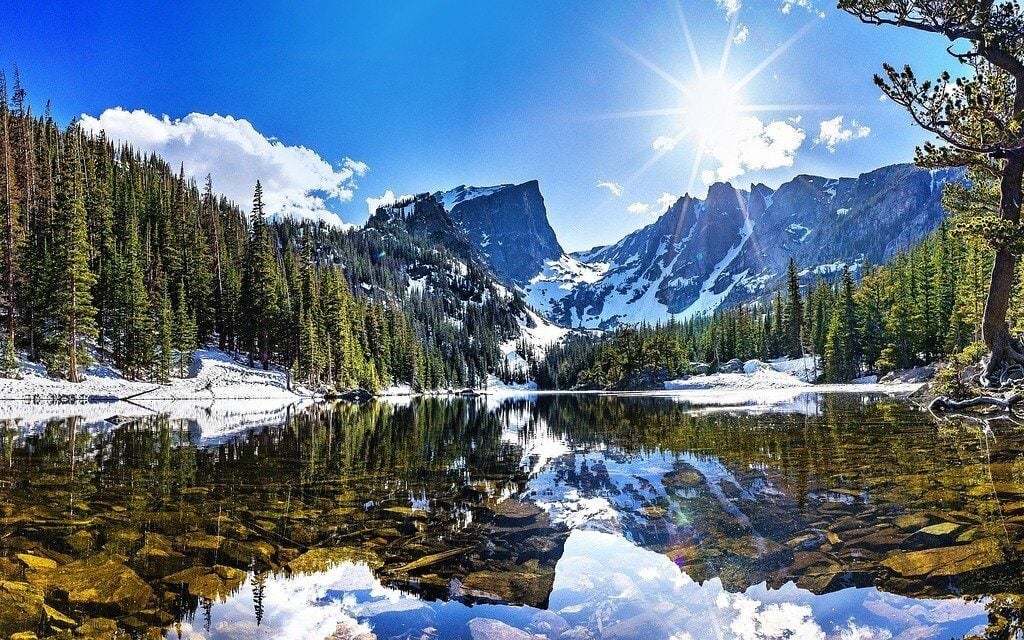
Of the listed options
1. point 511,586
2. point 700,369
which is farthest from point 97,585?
point 700,369

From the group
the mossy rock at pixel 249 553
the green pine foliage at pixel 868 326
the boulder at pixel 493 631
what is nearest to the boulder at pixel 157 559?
the mossy rock at pixel 249 553

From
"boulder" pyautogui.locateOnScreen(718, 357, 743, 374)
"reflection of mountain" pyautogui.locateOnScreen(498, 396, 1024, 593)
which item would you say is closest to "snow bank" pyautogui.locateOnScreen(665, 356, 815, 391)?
"boulder" pyautogui.locateOnScreen(718, 357, 743, 374)

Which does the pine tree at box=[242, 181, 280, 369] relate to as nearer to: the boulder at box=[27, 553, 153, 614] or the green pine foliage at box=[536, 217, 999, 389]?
the boulder at box=[27, 553, 153, 614]

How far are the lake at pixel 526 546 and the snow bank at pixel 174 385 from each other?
38736 millimetres

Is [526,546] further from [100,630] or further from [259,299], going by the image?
[259,299]

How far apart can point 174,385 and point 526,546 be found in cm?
6388

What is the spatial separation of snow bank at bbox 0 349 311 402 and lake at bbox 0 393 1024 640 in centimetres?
3874

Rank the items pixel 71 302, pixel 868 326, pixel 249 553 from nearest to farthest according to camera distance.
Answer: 1. pixel 249 553
2. pixel 71 302
3. pixel 868 326

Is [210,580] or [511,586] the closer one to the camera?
[210,580]

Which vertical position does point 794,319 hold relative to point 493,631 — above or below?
above

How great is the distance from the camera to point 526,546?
27.8 feet

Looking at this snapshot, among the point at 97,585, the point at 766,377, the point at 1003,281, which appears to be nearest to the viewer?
the point at 97,585

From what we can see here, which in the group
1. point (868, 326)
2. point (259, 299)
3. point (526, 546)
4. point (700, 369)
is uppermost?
point (259, 299)

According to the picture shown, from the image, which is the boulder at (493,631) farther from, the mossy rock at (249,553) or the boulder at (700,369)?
the boulder at (700,369)
